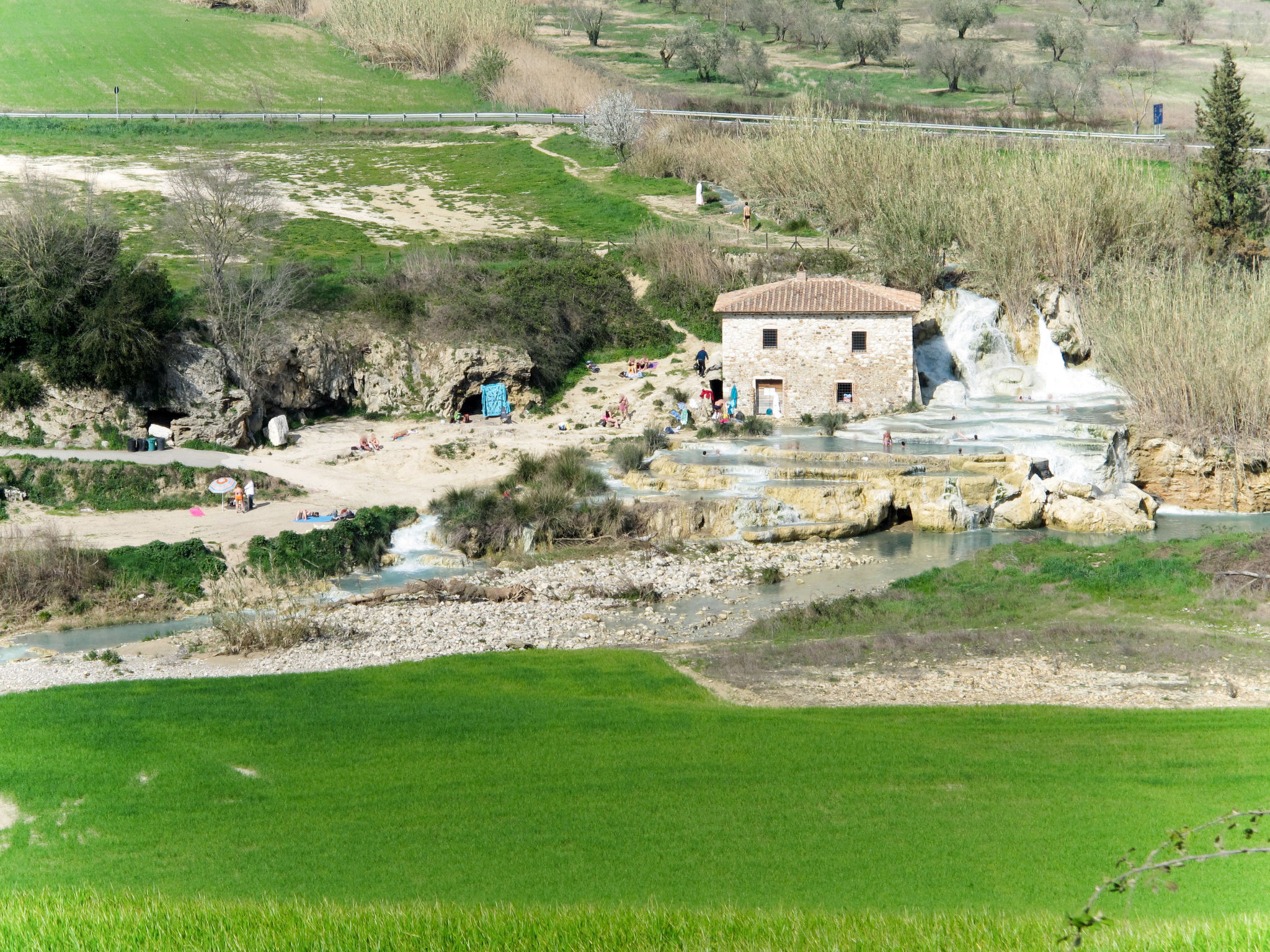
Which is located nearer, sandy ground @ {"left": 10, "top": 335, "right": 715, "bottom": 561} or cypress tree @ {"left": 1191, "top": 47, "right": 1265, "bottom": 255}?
sandy ground @ {"left": 10, "top": 335, "right": 715, "bottom": 561}

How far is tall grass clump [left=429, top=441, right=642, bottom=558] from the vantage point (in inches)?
1382

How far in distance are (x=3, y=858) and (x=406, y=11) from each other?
294ft

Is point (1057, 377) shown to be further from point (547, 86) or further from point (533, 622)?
point (547, 86)

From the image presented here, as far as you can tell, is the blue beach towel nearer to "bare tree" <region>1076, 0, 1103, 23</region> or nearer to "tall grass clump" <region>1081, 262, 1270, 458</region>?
"tall grass clump" <region>1081, 262, 1270, 458</region>

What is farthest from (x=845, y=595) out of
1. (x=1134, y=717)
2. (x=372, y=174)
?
(x=372, y=174)

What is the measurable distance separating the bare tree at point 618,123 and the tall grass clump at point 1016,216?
17851 mm

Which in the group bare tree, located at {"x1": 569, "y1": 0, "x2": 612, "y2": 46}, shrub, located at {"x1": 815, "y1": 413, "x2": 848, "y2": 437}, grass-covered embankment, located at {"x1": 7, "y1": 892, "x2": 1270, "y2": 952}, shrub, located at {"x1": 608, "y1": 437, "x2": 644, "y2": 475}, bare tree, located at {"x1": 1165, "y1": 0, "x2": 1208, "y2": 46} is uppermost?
bare tree, located at {"x1": 569, "y1": 0, "x2": 612, "y2": 46}

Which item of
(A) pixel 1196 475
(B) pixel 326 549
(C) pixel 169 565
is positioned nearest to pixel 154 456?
(C) pixel 169 565

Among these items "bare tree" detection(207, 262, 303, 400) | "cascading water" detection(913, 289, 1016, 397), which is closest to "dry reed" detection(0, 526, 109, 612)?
"bare tree" detection(207, 262, 303, 400)

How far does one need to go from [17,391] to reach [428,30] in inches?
2428

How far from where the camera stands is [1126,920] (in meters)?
9.66

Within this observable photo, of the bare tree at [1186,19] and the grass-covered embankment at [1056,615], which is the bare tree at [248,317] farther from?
the bare tree at [1186,19]

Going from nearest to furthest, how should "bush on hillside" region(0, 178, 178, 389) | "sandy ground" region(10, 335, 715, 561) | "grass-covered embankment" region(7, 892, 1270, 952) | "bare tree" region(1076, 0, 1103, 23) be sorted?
1. "grass-covered embankment" region(7, 892, 1270, 952)
2. "sandy ground" region(10, 335, 715, 561)
3. "bush on hillside" region(0, 178, 178, 389)
4. "bare tree" region(1076, 0, 1103, 23)

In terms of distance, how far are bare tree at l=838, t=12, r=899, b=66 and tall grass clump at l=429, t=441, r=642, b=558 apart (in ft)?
249
